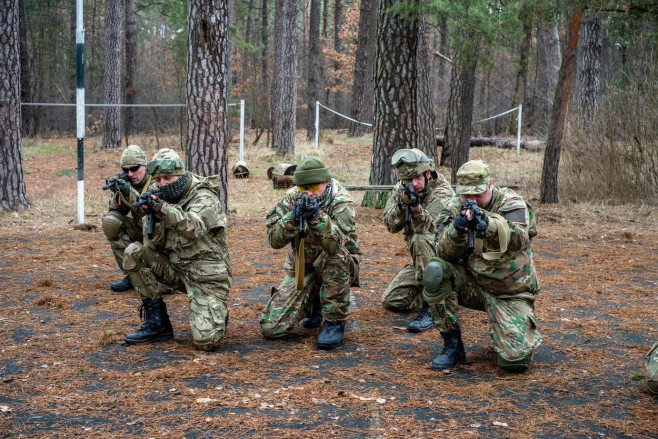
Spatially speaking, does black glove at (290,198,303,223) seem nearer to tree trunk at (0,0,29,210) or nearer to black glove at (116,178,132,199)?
black glove at (116,178,132,199)

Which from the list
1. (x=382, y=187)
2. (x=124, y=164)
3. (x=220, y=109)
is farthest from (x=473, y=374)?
(x=220, y=109)

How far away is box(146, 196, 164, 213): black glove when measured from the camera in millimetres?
4613

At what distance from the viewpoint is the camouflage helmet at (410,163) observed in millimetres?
5453

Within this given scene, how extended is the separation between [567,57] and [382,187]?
4.04 m

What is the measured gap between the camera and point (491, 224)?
427 cm

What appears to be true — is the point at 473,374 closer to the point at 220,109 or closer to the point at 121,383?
the point at 121,383

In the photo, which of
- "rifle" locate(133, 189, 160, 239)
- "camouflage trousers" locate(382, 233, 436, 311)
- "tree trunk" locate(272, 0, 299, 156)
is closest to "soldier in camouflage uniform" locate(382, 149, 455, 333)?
"camouflage trousers" locate(382, 233, 436, 311)

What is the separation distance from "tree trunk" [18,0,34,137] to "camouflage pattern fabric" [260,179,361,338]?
20.3 metres

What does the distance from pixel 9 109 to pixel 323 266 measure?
7587 millimetres

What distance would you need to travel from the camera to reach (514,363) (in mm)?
4402

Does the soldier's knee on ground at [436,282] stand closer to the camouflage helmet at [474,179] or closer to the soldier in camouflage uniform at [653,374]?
the camouflage helmet at [474,179]

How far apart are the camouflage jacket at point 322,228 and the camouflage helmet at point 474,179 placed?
3.18ft

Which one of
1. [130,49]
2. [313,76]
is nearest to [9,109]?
[130,49]

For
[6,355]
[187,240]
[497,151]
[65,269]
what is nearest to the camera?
[6,355]
